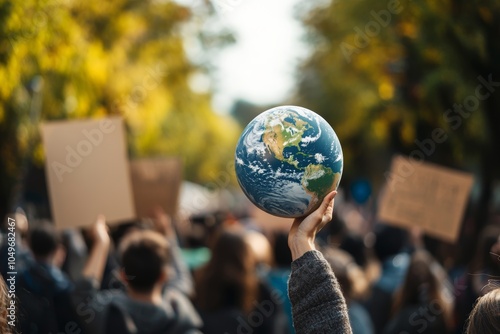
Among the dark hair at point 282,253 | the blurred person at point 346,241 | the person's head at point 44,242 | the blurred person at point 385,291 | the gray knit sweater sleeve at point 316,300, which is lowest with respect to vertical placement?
the blurred person at point 346,241

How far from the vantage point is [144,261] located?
12.4 ft

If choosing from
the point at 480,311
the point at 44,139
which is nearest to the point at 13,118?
the point at 44,139

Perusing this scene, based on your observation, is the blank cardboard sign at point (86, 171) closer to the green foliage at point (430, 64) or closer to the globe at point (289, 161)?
the globe at point (289, 161)

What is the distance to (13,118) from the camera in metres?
9.01

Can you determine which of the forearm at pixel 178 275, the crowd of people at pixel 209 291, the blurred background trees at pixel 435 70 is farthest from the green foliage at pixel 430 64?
the forearm at pixel 178 275

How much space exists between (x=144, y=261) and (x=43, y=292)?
936mm

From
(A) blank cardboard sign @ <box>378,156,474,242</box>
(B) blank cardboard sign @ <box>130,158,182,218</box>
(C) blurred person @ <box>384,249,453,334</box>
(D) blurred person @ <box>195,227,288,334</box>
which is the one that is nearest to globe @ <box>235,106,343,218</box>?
(D) blurred person @ <box>195,227,288,334</box>

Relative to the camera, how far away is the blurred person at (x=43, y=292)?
4.06 metres

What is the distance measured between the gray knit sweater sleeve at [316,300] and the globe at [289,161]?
34cm

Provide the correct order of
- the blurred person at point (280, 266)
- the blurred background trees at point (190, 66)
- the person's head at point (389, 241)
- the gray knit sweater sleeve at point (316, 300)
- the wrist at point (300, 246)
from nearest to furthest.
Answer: the gray knit sweater sleeve at point (316, 300)
the wrist at point (300, 246)
the blurred person at point (280, 266)
the blurred background trees at point (190, 66)
the person's head at point (389, 241)

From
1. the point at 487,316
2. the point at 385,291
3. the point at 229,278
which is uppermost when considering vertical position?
the point at 487,316

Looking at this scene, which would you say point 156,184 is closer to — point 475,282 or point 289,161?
point 475,282

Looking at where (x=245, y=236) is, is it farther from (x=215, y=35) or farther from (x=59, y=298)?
(x=215, y=35)

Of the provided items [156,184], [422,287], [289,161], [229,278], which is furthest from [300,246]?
[156,184]
